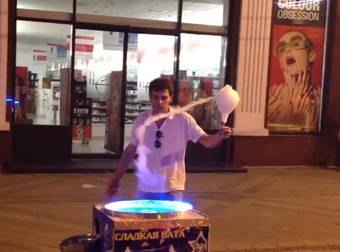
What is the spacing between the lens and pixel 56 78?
11.6m

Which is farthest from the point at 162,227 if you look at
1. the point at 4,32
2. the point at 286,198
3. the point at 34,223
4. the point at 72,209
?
the point at 4,32

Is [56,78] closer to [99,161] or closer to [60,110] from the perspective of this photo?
[60,110]

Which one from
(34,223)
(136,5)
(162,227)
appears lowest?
(34,223)

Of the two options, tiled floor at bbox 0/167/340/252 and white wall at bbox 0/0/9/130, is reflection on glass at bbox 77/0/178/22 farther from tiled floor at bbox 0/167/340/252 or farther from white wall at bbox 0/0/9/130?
tiled floor at bbox 0/167/340/252

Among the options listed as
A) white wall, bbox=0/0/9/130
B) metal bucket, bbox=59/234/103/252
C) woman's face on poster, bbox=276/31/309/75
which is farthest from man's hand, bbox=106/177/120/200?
woman's face on poster, bbox=276/31/309/75

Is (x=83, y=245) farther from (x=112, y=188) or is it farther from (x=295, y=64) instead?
(x=295, y=64)

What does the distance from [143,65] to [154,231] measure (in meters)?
9.68

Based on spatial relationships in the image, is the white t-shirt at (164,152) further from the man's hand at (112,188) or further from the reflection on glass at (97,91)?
the reflection on glass at (97,91)

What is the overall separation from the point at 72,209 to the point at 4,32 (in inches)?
172

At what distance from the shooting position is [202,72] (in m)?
12.2

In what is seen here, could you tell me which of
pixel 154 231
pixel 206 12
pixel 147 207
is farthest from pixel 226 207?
pixel 154 231

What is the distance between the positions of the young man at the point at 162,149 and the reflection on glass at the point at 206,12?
320 inches

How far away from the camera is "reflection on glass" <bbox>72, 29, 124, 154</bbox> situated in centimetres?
1185

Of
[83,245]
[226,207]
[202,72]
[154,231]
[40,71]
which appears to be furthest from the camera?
[202,72]
